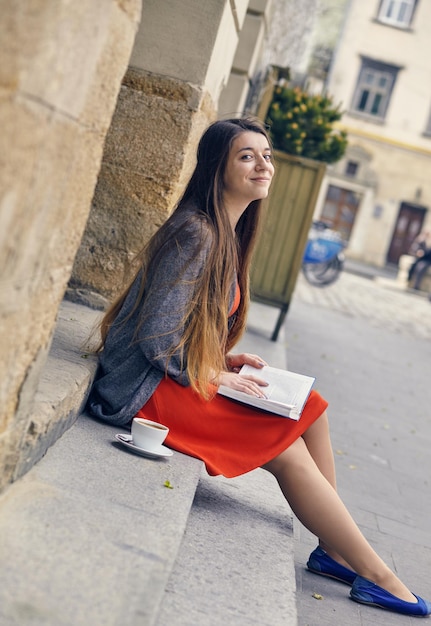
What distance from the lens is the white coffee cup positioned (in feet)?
9.98

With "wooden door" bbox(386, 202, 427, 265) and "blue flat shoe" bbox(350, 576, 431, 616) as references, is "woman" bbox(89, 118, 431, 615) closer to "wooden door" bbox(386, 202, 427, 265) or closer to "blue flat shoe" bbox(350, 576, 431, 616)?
"blue flat shoe" bbox(350, 576, 431, 616)

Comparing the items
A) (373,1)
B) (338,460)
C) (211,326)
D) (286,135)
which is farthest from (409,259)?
(211,326)

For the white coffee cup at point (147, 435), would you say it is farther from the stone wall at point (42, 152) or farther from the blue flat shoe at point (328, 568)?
the blue flat shoe at point (328, 568)

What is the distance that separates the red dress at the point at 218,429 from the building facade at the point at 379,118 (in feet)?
102

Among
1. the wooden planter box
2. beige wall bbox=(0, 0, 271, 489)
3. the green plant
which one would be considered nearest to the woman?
beige wall bbox=(0, 0, 271, 489)

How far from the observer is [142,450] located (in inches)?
120

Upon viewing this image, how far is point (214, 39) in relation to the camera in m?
4.19

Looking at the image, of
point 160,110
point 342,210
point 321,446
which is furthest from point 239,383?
point 342,210

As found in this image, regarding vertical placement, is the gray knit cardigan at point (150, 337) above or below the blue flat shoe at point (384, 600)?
above

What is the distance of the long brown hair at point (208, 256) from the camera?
3238 millimetres

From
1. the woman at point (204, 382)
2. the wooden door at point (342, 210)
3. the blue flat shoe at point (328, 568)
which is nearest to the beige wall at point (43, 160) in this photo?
the woman at point (204, 382)

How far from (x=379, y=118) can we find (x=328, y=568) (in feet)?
107

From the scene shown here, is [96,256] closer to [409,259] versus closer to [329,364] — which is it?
[329,364]

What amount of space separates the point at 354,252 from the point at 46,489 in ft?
108
